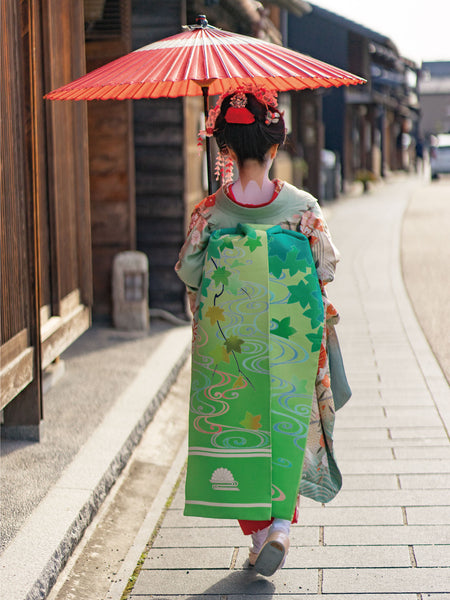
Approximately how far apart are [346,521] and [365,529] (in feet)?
0.41

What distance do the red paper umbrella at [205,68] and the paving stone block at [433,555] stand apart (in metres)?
1.84

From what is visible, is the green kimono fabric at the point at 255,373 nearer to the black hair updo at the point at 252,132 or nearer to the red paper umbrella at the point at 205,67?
the black hair updo at the point at 252,132

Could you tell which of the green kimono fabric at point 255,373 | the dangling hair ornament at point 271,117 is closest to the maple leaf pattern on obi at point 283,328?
the green kimono fabric at point 255,373

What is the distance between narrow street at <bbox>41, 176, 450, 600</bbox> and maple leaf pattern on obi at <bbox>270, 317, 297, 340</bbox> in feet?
3.14

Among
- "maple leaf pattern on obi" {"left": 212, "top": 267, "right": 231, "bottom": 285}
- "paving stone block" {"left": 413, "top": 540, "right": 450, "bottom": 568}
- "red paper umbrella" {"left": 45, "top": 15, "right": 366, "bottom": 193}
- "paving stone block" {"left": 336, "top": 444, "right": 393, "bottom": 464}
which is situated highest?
"red paper umbrella" {"left": 45, "top": 15, "right": 366, "bottom": 193}

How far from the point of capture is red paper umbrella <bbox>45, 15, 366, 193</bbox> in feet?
11.2

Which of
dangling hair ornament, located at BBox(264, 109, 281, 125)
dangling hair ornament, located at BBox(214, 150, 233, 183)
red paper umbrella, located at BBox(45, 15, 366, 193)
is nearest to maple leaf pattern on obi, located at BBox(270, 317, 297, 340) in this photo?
dangling hair ornament, located at BBox(214, 150, 233, 183)

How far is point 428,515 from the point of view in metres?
4.00

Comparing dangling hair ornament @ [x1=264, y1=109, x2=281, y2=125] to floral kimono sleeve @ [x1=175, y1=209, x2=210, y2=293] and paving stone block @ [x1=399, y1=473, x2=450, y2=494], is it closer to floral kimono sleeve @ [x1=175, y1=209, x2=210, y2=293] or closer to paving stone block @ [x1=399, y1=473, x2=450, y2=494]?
floral kimono sleeve @ [x1=175, y1=209, x2=210, y2=293]

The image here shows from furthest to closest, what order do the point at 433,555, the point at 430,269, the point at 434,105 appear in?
the point at 434,105
the point at 430,269
the point at 433,555

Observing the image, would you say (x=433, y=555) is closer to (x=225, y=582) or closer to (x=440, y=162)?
(x=225, y=582)

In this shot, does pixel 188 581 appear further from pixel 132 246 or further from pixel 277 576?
pixel 132 246

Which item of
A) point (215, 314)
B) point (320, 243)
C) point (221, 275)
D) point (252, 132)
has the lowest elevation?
point (215, 314)

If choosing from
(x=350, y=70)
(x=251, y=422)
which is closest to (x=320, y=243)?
(x=251, y=422)
